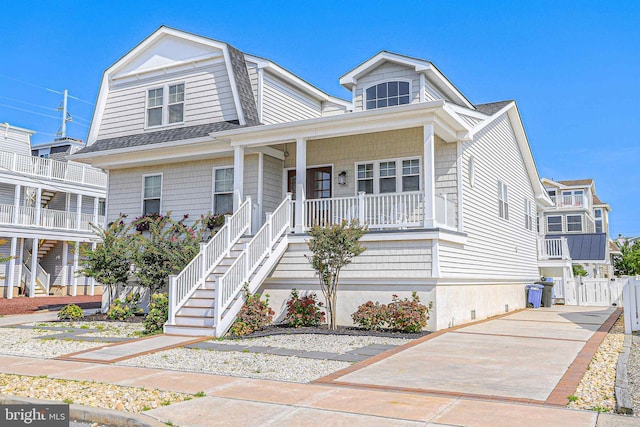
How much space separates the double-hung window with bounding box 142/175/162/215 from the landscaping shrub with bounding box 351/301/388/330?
807 cm

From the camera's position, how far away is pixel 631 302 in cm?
1185

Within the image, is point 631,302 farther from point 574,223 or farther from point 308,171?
point 574,223

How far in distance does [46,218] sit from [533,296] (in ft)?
81.1

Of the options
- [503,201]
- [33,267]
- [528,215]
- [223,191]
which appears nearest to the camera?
[223,191]

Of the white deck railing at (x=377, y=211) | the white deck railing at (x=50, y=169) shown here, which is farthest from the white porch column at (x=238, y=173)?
the white deck railing at (x=50, y=169)

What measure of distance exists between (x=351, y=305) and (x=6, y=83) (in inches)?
1808

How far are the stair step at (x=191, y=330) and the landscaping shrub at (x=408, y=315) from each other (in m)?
3.84

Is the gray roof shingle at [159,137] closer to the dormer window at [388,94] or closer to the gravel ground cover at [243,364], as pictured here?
the dormer window at [388,94]

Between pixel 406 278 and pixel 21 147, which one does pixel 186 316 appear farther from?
pixel 21 147

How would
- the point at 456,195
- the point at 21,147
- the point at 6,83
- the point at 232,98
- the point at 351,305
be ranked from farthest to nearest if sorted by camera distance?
the point at 6,83
the point at 21,147
the point at 232,98
the point at 456,195
the point at 351,305

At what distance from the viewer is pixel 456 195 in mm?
14180

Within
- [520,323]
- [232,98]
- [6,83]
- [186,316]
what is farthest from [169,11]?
[6,83]

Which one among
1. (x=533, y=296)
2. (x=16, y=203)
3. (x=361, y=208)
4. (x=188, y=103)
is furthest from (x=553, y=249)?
(x=16, y=203)

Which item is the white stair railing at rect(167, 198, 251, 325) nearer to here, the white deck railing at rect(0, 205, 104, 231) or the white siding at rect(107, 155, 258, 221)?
the white siding at rect(107, 155, 258, 221)
